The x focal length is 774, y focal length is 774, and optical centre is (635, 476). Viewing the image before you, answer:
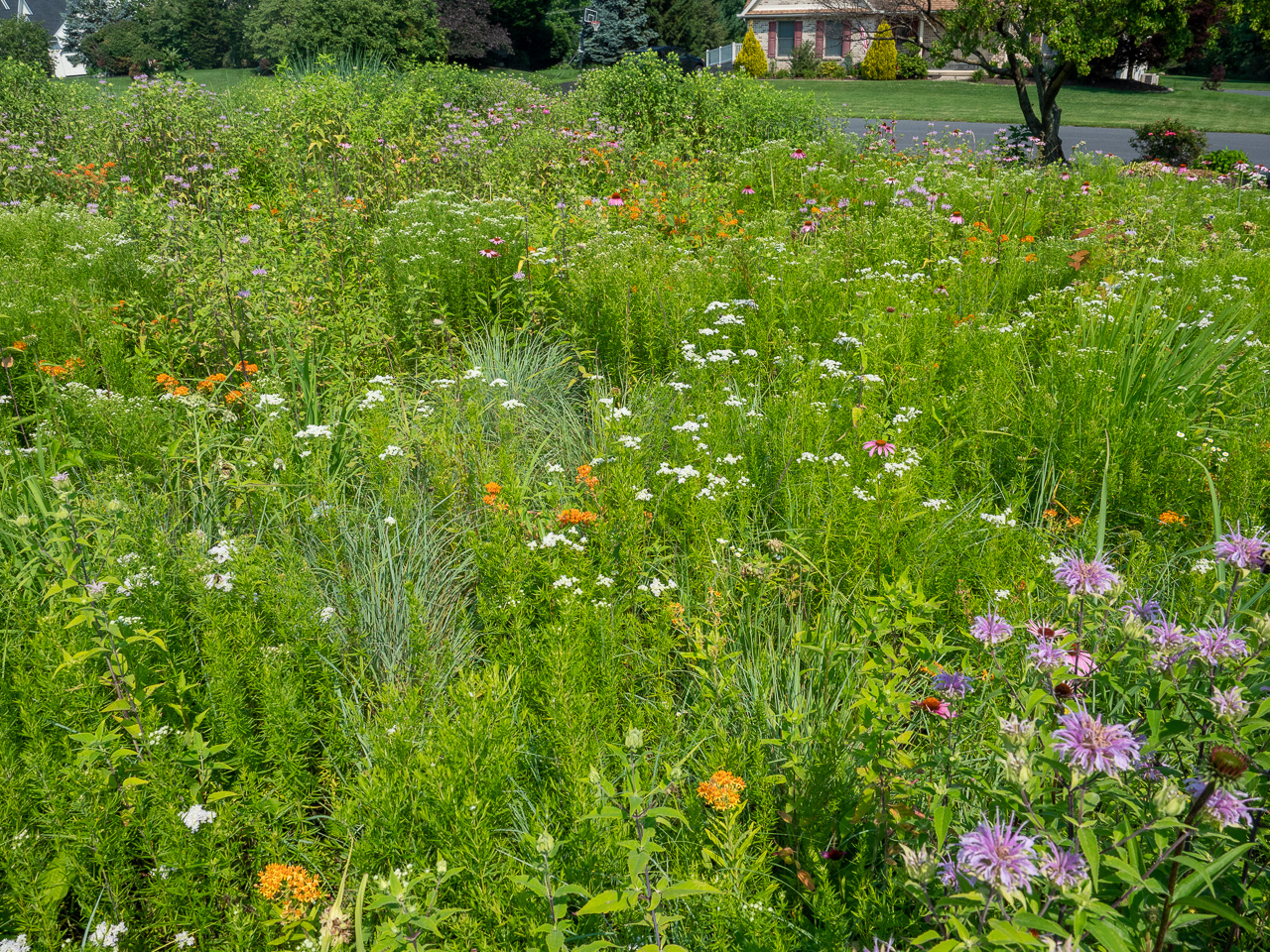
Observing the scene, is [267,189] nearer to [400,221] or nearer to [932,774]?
[400,221]

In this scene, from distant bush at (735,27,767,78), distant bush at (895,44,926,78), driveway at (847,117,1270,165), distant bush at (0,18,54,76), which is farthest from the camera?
distant bush at (735,27,767,78)

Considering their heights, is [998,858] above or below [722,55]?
below

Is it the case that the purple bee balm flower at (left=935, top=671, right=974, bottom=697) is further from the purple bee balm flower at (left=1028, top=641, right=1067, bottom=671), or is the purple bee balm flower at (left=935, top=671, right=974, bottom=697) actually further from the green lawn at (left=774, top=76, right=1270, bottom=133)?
the green lawn at (left=774, top=76, right=1270, bottom=133)

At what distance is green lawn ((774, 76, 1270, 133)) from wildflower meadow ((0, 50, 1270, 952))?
58.4 feet

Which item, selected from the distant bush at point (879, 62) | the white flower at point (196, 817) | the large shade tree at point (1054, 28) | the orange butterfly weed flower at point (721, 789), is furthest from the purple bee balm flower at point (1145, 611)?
the distant bush at point (879, 62)

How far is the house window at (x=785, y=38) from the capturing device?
45406mm

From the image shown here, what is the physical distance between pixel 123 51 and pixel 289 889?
194ft

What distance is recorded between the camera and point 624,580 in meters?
2.85

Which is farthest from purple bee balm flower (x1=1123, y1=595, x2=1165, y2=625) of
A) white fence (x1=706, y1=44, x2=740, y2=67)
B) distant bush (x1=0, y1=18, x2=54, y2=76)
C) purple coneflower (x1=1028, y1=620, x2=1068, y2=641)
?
white fence (x1=706, y1=44, x2=740, y2=67)

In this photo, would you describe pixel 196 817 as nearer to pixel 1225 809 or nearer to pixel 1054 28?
pixel 1225 809

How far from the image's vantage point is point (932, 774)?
1848 mm

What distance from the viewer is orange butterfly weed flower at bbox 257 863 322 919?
1.72 m

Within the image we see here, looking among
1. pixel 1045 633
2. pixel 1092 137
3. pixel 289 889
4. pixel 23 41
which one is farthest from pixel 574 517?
pixel 23 41

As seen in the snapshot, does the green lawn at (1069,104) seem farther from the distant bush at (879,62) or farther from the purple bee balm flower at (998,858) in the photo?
the purple bee balm flower at (998,858)
